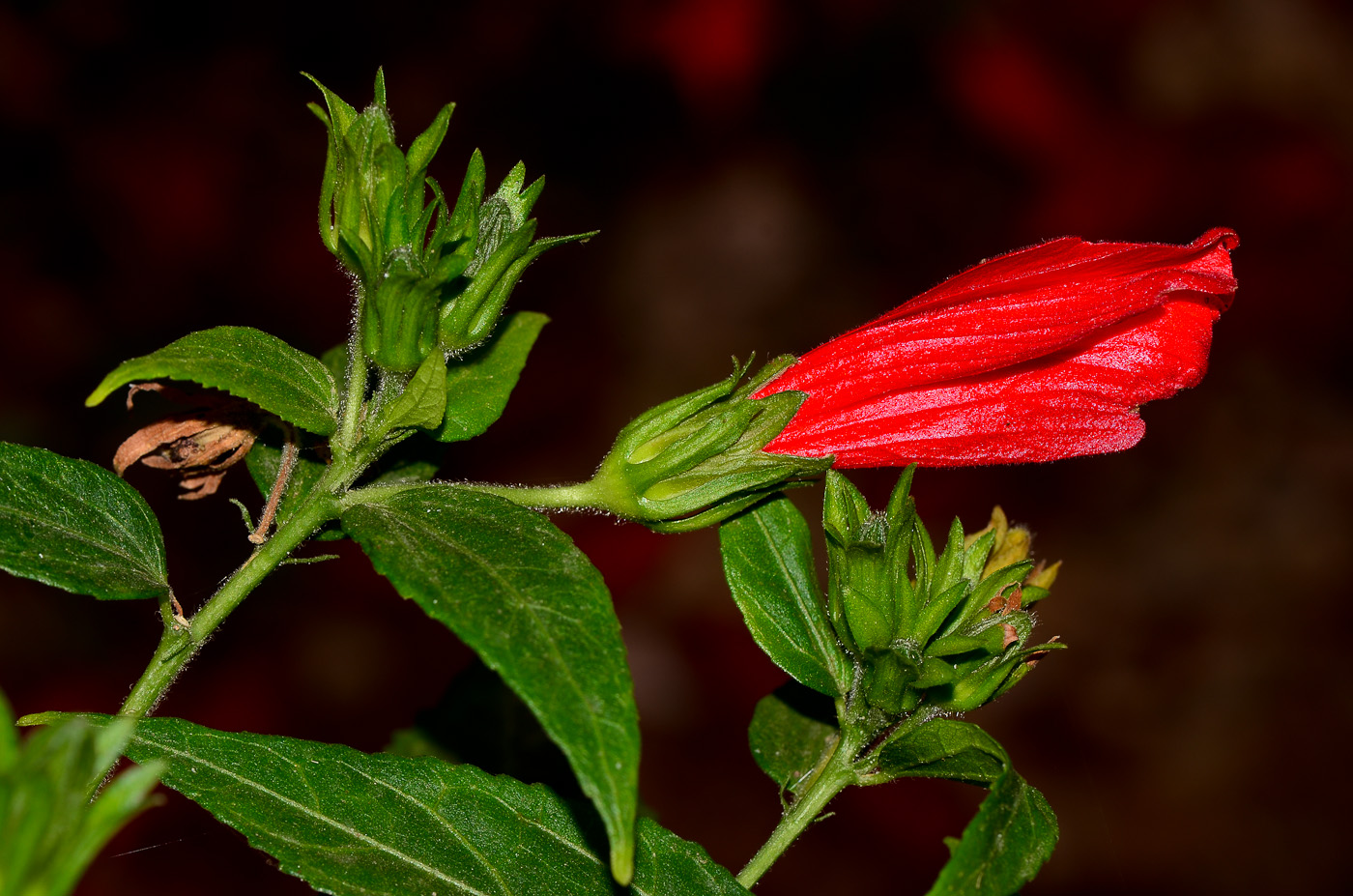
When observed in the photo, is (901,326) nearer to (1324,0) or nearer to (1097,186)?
(1097,186)

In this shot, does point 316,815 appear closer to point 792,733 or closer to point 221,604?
point 221,604

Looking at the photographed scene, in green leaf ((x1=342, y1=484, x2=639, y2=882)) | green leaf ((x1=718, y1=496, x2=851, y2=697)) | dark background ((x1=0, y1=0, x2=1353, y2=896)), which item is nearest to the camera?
green leaf ((x1=342, y1=484, x2=639, y2=882))

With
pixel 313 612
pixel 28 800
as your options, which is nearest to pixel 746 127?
pixel 313 612

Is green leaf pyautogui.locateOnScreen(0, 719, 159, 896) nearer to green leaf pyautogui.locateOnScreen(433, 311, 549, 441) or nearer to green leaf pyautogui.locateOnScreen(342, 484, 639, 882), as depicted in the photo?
green leaf pyautogui.locateOnScreen(342, 484, 639, 882)

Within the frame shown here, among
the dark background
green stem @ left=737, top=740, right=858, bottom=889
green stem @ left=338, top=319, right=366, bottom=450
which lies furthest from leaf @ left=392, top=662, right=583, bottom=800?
the dark background

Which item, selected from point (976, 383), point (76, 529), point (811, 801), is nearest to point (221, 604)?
point (76, 529)

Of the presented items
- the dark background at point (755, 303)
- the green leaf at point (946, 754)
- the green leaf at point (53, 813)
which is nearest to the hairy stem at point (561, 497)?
the green leaf at point (946, 754)
